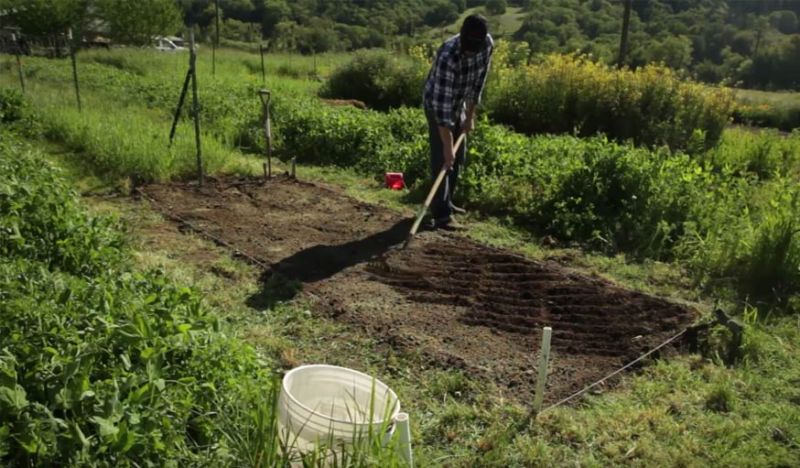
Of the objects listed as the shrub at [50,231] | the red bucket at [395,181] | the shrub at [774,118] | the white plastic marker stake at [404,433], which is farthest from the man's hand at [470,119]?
the shrub at [774,118]

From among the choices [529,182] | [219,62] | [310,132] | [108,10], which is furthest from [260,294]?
[108,10]

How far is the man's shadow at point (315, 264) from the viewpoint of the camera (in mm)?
4422

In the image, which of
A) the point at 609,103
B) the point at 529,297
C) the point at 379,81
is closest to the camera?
the point at 529,297

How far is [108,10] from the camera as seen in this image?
31906mm

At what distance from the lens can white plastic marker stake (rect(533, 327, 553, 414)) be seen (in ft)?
9.29

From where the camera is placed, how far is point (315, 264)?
4.96 metres

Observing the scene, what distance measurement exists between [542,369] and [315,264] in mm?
2407

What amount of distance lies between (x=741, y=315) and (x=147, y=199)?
5.18m

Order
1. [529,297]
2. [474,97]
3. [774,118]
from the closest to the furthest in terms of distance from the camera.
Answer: [529,297], [474,97], [774,118]

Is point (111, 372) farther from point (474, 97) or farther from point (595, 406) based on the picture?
point (474, 97)

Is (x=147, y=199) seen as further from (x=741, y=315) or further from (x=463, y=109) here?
(x=741, y=315)

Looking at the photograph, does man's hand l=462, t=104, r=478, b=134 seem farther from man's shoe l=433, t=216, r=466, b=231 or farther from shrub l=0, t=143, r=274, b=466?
shrub l=0, t=143, r=274, b=466

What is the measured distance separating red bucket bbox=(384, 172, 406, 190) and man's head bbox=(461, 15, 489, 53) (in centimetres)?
216

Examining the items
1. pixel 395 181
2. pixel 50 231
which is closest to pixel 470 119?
pixel 395 181
